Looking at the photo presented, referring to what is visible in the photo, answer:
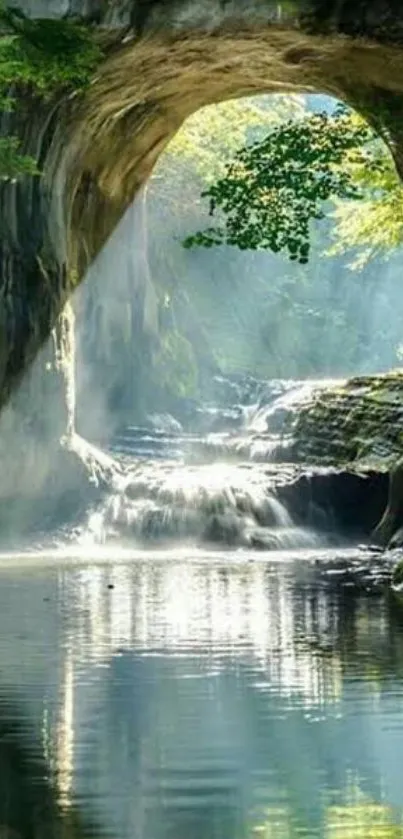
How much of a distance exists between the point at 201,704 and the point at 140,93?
15.2m

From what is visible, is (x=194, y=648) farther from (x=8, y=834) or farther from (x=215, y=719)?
(x=8, y=834)

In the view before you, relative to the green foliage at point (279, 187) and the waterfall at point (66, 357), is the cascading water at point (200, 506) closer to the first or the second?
the waterfall at point (66, 357)

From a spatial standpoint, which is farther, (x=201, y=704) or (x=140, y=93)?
(x=140, y=93)

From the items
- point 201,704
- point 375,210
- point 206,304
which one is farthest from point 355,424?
point 206,304

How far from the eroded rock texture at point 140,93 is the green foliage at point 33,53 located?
710cm

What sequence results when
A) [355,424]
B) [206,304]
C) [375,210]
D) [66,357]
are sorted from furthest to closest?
[206,304], [355,424], [66,357], [375,210]

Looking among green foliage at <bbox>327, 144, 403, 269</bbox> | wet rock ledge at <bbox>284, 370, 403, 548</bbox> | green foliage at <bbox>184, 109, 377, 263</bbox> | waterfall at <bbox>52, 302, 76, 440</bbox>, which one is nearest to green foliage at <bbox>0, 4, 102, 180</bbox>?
green foliage at <bbox>184, 109, 377, 263</bbox>

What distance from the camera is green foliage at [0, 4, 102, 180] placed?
919cm

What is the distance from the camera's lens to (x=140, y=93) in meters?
22.0

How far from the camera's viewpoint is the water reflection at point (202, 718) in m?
5.47

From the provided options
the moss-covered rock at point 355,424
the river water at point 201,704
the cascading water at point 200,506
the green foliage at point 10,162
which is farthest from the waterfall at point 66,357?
the green foliage at point 10,162

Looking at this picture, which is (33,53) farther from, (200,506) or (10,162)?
(200,506)

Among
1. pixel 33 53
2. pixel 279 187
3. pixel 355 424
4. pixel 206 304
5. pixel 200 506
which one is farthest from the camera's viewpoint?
pixel 206 304

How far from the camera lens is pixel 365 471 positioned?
25125mm
